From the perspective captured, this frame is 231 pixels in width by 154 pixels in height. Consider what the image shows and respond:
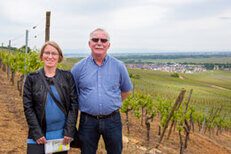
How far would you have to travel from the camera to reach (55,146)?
2469 mm

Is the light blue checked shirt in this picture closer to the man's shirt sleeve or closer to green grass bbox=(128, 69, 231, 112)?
the man's shirt sleeve

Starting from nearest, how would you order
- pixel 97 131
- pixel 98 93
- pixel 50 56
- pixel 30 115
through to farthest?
1. pixel 30 115
2. pixel 50 56
3. pixel 98 93
4. pixel 97 131

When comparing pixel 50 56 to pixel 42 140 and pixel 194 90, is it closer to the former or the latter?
pixel 42 140

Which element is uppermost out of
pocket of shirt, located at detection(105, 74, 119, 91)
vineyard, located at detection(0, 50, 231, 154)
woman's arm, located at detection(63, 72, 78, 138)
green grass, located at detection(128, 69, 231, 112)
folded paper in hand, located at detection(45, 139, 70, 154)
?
pocket of shirt, located at detection(105, 74, 119, 91)

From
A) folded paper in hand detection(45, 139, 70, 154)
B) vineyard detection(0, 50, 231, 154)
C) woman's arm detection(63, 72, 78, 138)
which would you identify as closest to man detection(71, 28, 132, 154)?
woman's arm detection(63, 72, 78, 138)

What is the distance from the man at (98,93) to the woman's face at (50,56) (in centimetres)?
33

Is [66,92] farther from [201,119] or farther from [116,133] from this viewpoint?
[201,119]

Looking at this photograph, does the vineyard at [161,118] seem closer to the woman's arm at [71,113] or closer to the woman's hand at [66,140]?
the woman's arm at [71,113]

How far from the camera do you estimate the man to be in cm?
266

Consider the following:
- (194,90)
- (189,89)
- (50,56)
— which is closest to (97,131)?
(50,56)

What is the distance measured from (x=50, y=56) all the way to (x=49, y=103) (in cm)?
56

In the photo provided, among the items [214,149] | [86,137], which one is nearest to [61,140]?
[86,137]

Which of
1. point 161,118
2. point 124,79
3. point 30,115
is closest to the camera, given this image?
point 30,115

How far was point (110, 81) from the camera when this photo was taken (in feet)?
8.93
